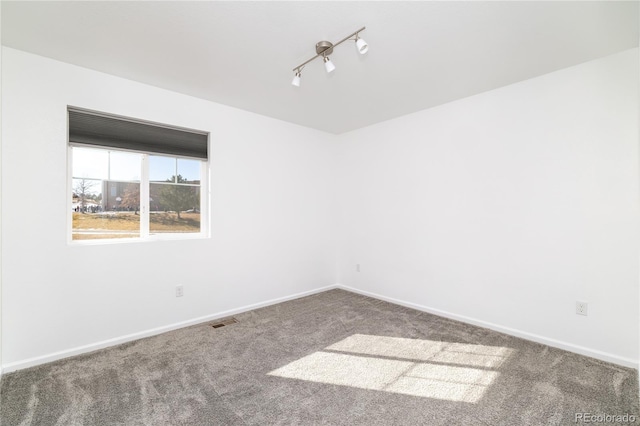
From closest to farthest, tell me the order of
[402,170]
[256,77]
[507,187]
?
1. [256,77]
2. [507,187]
3. [402,170]

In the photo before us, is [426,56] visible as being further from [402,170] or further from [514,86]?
[402,170]

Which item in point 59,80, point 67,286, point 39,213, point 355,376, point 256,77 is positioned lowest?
point 355,376

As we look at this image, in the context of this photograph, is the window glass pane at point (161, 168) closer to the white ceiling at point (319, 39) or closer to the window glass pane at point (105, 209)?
the window glass pane at point (105, 209)

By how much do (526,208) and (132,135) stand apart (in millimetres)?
3960

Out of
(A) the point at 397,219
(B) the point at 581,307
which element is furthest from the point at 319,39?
(B) the point at 581,307

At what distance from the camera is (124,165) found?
2.93 m

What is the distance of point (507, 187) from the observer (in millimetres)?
2961

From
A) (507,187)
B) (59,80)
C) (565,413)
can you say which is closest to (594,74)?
(507,187)

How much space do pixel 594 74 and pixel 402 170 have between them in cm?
198

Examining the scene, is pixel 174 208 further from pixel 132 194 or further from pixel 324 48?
pixel 324 48

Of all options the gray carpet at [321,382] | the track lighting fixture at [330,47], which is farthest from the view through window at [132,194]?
the track lighting fixture at [330,47]

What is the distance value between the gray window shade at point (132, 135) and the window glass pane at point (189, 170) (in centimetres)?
12

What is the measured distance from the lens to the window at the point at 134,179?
268 cm

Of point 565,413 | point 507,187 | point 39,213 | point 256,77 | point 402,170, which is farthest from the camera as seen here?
point 402,170
